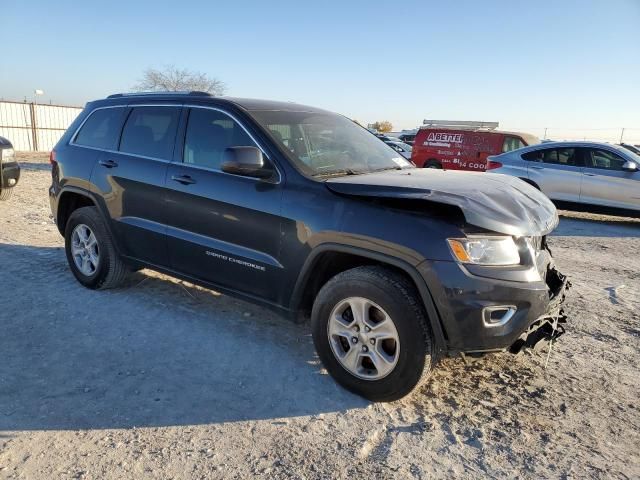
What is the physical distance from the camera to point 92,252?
4.74 meters

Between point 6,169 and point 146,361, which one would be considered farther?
point 6,169

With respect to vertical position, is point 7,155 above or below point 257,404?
above

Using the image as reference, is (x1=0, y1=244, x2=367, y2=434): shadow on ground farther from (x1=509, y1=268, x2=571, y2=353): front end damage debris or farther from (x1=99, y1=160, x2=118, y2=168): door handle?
(x1=99, y1=160, x2=118, y2=168): door handle

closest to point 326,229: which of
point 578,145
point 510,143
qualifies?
point 578,145

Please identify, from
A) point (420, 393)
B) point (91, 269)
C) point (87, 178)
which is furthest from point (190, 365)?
point (87, 178)

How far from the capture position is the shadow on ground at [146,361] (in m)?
2.91

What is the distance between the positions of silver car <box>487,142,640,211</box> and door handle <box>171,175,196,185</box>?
8.35 metres

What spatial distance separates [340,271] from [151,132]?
2153 mm

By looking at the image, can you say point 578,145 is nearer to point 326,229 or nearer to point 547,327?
point 547,327

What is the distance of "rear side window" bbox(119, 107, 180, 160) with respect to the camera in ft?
13.5

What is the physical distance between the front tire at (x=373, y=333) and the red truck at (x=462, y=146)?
12.9 m

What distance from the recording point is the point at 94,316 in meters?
4.20

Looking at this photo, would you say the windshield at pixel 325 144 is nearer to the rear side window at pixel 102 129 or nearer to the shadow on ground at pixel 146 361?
the shadow on ground at pixel 146 361

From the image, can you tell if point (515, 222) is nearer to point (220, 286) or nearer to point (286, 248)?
point (286, 248)
